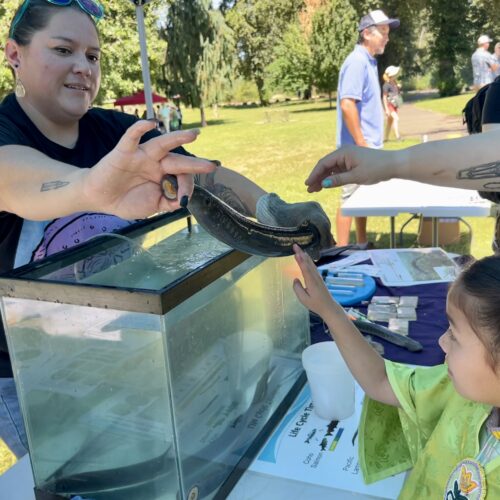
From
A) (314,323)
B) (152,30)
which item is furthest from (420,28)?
(314,323)

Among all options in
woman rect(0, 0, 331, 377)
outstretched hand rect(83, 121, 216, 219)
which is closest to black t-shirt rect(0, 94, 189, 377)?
woman rect(0, 0, 331, 377)

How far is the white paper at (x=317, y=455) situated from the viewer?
1.05m

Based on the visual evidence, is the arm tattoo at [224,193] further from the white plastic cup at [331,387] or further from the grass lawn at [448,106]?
the grass lawn at [448,106]

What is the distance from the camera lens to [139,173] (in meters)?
0.86

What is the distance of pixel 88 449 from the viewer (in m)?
1.03

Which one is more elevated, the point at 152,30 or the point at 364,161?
the point at 152,30

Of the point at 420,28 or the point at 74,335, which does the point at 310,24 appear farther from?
the point at 74,335

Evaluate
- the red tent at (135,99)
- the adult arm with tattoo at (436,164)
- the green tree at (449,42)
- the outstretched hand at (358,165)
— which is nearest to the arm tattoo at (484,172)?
the adult arm with tattoo at (436,164)

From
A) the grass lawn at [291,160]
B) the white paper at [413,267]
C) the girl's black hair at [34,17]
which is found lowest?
the grass lawn at [291,160]

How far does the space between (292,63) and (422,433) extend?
102 ft

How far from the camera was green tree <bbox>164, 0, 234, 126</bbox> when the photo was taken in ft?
74.9

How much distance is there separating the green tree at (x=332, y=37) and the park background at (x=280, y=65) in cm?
5

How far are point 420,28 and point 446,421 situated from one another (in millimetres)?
29420

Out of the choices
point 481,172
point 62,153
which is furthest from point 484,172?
point 62,153
